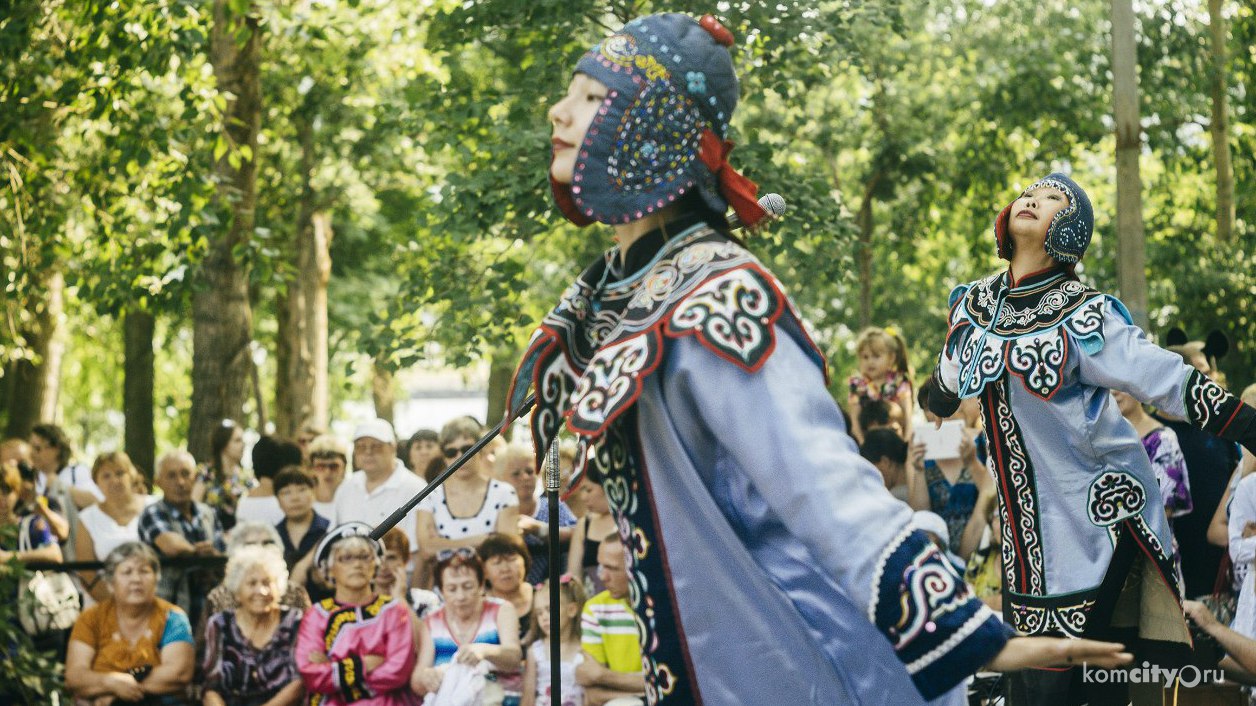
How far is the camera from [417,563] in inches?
342

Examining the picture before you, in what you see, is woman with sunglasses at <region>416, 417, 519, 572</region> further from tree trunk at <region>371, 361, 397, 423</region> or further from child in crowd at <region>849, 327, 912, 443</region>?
tree trunk at <region>371, 361, 397, 423</region>

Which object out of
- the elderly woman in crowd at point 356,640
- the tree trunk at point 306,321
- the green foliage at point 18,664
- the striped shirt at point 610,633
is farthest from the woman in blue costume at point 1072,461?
the tree trunk at point 306,321

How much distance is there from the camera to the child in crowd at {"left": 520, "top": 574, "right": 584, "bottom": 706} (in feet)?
24.3

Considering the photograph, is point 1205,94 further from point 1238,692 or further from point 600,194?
point 600,194

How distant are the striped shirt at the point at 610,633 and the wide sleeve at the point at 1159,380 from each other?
294 centimetres

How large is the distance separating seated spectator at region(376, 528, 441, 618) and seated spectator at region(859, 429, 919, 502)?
2393 millimetres

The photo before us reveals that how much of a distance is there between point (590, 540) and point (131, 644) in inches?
97.2

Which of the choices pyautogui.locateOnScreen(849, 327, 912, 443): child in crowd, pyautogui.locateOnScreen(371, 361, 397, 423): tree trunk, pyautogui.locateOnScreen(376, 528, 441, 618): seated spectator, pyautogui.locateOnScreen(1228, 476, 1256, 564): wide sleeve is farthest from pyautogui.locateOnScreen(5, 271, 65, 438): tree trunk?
pyautogui.locateOnScreen(1228, 476, 1256, 564): wide sleeve

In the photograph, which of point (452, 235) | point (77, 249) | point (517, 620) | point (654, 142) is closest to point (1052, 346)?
point (654, 142)

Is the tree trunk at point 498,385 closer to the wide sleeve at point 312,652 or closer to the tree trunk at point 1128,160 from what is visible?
the tree trunk at point 1128,160

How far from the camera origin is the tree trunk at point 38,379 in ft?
60.9

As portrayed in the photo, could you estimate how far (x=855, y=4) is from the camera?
10.1 metres

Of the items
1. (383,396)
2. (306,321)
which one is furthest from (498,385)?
(306,321)

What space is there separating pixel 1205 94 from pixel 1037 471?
10556 mm
